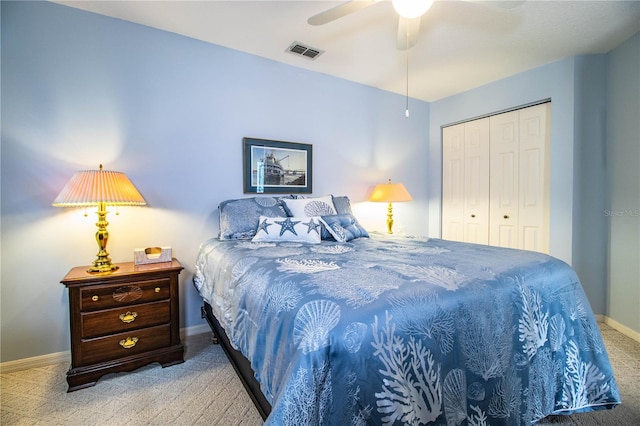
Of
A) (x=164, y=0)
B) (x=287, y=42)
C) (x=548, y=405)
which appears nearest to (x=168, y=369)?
(x=548, y=405)

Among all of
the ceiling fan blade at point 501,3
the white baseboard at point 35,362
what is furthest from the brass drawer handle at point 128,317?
the ceiling fan blade at point 501,3

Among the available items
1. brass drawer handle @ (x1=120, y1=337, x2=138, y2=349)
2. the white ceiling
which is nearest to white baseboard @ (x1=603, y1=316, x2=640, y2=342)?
the white ceiling

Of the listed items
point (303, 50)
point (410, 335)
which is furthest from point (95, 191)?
point (303, 50)

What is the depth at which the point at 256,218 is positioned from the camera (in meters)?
2.43

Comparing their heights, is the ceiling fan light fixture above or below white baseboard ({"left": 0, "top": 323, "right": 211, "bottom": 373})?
above

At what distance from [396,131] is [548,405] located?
3.24 meters

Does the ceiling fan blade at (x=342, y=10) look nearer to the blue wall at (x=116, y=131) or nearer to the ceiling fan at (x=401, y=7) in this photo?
the ceiling fan at (x=401, y=7)

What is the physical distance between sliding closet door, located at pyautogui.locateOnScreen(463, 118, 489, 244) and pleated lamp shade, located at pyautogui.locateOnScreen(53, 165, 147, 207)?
3.73 metres

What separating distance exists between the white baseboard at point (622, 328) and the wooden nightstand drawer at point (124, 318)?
3.73 m

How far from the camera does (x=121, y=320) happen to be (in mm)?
1868

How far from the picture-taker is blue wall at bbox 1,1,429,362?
6.42 feet

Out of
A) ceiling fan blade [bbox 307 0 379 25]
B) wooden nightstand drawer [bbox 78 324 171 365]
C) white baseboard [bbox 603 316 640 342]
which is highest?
ceiling fan blade [bbox 307 0 379 25]

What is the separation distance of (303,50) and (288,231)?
1.75 metres

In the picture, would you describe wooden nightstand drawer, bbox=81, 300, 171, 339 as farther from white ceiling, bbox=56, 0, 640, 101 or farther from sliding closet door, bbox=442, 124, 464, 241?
sliding closet door, bbox=442, 124, 464, 241
